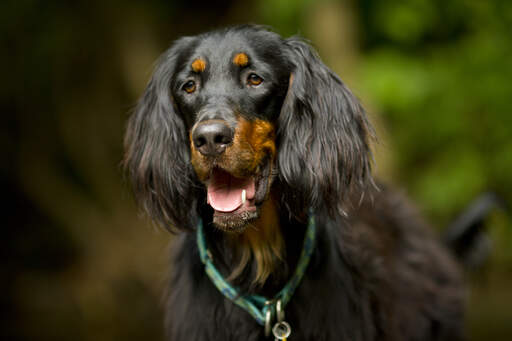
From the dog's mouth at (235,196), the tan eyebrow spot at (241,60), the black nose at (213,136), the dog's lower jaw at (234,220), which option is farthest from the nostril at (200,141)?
the tan eyebrow spot at (241,60)

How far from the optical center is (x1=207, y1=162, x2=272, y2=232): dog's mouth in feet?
7.32

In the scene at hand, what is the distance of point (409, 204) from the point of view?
376 cm

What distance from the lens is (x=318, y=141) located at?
2385 millimetres

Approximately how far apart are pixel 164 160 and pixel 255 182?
46cm

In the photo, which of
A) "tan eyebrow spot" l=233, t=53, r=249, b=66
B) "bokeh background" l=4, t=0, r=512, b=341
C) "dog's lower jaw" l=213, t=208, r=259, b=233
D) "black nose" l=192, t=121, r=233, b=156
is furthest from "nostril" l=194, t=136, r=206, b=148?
"bokeh background" l=4, t=0, r=512, b=341

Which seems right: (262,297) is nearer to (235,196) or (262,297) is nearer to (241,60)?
(235,196)

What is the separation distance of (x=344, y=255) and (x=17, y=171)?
17.3 feet

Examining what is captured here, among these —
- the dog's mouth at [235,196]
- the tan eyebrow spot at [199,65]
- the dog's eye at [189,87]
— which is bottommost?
the dog's mouth at [235,196]

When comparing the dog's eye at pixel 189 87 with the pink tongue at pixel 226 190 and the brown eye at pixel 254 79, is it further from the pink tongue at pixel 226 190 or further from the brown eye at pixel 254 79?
the pink tongue at pixel 226 190

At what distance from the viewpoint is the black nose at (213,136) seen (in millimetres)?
2109

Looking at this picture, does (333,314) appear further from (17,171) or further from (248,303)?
(17,171)

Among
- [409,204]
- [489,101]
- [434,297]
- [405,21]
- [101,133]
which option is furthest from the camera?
[101,133]

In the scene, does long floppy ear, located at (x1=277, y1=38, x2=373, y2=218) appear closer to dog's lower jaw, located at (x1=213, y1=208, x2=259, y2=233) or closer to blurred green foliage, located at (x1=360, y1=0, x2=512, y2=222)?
dog's lower jaw, located at (x1=213, y1=208, x2=259, y2=233)

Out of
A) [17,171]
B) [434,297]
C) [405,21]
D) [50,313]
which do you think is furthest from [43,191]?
[434,297]
